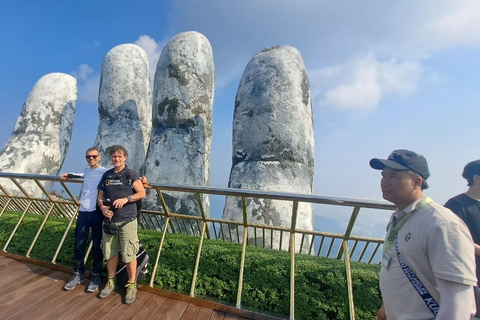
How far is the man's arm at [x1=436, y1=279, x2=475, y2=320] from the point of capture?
3.37ft

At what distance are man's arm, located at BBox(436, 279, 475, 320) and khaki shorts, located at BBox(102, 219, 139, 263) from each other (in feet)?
8.75

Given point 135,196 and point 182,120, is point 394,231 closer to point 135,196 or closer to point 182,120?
point 135,196

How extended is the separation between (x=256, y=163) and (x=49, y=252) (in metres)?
3.73

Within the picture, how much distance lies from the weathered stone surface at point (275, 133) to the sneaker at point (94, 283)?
2457 mm

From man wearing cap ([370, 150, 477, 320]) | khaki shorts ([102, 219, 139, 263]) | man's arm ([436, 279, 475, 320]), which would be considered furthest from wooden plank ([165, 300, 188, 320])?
man's arm ([436, 279, 475, 320])

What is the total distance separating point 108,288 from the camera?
2699 mm

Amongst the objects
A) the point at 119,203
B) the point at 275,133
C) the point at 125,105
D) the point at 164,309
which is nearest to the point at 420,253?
the point at 164,309

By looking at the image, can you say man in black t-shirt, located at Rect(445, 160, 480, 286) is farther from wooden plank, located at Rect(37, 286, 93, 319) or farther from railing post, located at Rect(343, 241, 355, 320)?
wooden plank, located at Rect(37, 286, 93, 319)

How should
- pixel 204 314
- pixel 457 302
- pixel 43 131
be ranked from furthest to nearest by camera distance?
pixel 43 131, pixel 204 314, pixel 457 302

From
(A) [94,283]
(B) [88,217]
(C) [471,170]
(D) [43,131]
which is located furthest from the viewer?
(D) [43,131]

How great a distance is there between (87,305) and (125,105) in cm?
677

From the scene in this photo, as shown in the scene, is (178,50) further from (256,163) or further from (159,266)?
(159,266)

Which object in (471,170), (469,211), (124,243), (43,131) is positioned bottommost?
(124,243)

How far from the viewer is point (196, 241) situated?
3244 millimetres
